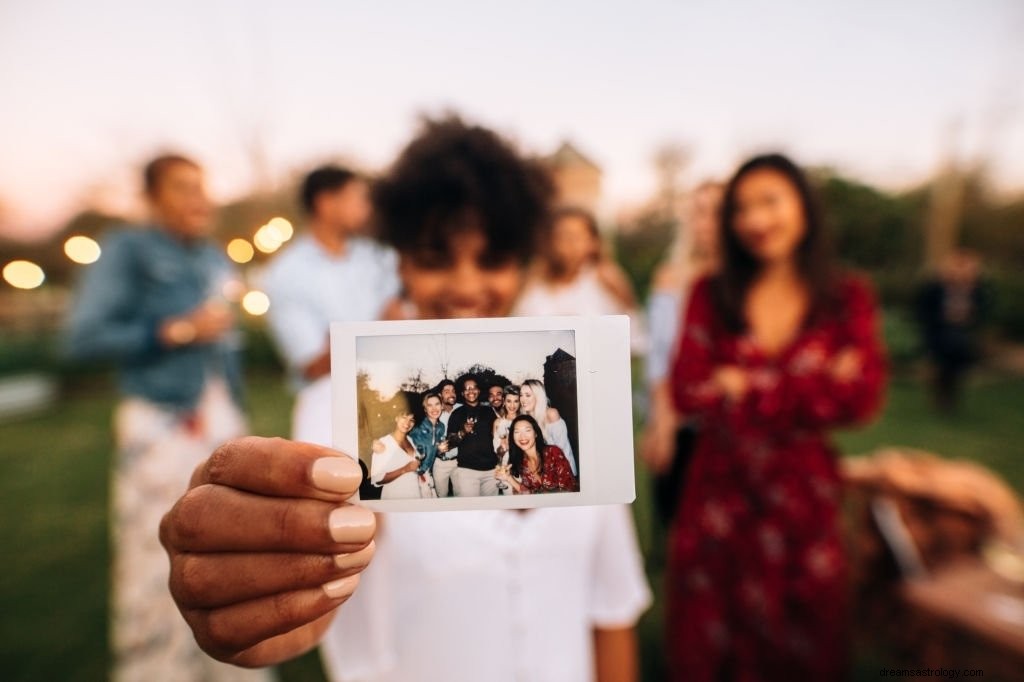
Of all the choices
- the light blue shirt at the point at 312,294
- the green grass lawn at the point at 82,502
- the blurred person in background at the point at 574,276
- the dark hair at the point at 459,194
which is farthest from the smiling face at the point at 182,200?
the green grass lawn at the point at 82,502

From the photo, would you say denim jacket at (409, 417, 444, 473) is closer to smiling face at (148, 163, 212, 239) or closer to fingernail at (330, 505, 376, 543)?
fingernail at (330, 505, 376, 543)

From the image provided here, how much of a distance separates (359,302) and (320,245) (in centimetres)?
46

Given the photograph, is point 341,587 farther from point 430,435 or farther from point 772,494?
point 772,494

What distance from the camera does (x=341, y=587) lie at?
737mm

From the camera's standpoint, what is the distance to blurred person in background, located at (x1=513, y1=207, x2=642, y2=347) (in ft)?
12.0

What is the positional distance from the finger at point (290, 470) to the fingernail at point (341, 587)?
0.44 ft

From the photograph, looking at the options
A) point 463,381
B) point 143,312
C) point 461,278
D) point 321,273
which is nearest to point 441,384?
point 463,381

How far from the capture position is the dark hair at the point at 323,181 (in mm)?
2902

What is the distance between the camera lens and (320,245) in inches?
115

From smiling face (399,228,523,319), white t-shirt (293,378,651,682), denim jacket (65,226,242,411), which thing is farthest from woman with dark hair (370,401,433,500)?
denim jacket (65,226,242,411)

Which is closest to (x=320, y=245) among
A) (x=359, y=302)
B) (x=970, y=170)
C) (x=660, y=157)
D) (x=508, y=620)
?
(x=359, y=302)

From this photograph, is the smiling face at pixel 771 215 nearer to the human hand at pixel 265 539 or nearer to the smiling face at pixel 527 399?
the smiling face at pixel 527 399

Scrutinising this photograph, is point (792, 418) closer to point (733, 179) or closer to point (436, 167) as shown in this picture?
point (733, 179)

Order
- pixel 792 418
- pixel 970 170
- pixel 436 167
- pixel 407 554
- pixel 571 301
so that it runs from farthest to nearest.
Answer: pixel 970 170, pixel 571 301, pixel 792 418, pixel 436 167, pixel 407 554
